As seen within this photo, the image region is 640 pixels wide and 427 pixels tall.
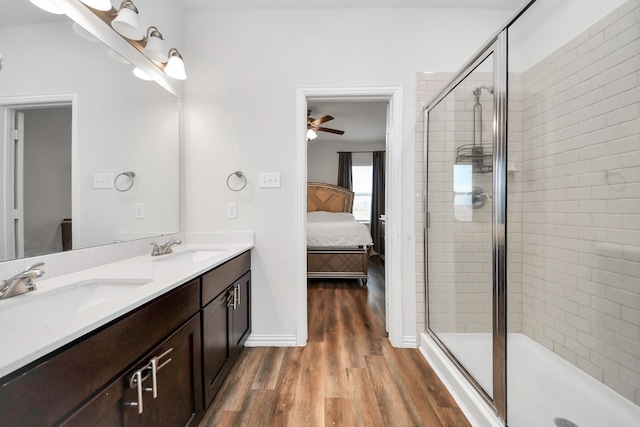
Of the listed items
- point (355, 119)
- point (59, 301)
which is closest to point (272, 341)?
point (59, 301)

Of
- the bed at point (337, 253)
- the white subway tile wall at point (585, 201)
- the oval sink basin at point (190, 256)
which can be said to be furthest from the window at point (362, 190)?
the oval sink basin at point (190, 256)

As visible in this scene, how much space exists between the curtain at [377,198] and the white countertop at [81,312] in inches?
168

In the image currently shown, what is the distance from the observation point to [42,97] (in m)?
1.01

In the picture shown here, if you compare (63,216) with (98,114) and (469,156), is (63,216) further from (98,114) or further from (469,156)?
(469,156)

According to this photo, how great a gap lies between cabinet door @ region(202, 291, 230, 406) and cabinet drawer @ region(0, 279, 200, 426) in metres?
0.34

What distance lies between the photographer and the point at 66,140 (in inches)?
43.5

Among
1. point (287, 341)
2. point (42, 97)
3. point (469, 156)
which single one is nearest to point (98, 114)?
point (42, 97)

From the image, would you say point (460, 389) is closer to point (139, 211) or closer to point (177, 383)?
point (177, 383)

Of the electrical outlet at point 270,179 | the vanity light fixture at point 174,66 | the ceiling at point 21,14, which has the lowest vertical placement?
the electrical outlet at point 270,179

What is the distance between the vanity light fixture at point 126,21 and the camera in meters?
1.27

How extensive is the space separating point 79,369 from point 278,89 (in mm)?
1945

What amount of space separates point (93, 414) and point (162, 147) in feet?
5.23

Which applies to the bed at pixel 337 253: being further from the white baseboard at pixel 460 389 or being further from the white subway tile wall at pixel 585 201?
the white subway tile wall at pixel 585 201

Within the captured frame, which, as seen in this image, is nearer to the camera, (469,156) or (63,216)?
(63,216)
